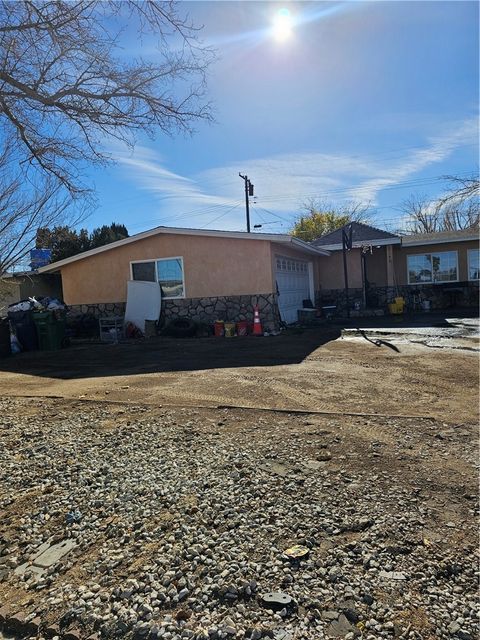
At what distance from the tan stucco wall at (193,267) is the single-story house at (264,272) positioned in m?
0.03

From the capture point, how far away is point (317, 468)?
11.6 feet

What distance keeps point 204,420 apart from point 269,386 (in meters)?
1.87

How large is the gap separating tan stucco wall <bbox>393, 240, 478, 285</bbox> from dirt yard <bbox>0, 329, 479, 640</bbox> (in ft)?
52.3

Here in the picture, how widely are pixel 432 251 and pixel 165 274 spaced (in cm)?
1242

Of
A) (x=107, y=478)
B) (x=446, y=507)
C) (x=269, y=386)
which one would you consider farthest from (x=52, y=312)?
(x=446, y=507)

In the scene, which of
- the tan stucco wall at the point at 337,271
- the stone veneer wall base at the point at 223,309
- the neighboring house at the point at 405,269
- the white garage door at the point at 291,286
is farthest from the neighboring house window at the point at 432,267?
the stone veneer wall base at the point at 223,309

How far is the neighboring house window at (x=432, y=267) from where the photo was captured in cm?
2064

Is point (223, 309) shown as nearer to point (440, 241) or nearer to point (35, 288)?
point (440, 241)

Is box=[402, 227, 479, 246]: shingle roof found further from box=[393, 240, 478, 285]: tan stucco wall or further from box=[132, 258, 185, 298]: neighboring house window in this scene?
box=[132, 258, 185, 298]: neighboring house window

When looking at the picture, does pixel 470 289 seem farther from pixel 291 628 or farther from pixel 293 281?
pixel 291 628

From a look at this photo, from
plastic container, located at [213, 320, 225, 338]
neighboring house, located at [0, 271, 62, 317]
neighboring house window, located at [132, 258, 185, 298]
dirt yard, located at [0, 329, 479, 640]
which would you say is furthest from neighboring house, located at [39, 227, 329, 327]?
dirt yard, located at [0, 329, 479, 640]

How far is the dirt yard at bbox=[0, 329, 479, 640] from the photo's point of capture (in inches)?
83.3

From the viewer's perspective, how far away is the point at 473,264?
20391mm

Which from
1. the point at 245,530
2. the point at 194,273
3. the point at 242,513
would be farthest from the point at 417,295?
the point at 245,530
